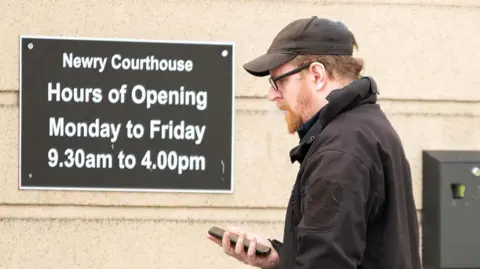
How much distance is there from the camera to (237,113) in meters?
4.64

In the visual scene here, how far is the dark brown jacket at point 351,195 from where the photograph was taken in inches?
→ 97.9

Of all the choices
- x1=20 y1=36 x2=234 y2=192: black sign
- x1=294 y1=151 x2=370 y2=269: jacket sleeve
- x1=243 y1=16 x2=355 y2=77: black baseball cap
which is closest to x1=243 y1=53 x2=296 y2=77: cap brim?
x1=243 y1=16 x2=355 y2=77: black baseball cap

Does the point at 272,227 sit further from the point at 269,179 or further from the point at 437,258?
the point at 437,258

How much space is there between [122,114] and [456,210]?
1744 millimetres

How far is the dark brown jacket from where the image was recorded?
2486mm

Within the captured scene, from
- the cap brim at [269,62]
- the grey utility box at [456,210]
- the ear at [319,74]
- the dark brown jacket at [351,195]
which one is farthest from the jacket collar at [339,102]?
the grey utility box at [456,210]

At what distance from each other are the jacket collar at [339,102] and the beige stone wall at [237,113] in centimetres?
188

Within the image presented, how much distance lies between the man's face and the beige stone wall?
1749mm

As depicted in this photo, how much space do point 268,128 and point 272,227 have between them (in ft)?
1.63

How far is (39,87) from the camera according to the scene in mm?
4523

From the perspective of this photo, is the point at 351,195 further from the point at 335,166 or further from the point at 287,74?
the point at 287,74

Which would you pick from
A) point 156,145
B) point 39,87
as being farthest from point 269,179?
point 39,87

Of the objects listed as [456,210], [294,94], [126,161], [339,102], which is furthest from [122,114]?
[339,102]

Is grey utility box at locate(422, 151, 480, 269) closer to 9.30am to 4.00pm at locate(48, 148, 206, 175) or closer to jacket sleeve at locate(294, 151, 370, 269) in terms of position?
9.30am to 4.00pm at locate(48, 148, 206, 175)
